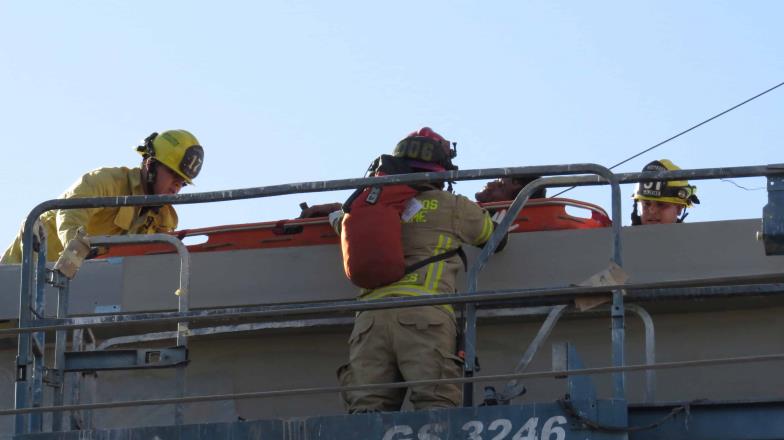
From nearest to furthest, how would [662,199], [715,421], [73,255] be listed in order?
[715,421]
[73,255]
[662,199]

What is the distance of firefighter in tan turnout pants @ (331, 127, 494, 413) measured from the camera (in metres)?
6.70

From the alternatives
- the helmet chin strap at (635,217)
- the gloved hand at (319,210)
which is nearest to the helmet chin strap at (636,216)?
the helmet chin strap at (635,217)

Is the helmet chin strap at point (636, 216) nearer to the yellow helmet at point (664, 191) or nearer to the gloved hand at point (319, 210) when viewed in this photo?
the yellow helmet at point (664, 191)

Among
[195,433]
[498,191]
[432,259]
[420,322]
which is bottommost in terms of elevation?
[195,433]

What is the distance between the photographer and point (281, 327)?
761cm

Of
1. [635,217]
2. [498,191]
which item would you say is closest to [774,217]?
[498,191]

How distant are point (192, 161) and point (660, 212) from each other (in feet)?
9.34

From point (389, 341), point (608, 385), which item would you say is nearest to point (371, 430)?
point (389, 341)

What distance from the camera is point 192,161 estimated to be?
29.8 feet

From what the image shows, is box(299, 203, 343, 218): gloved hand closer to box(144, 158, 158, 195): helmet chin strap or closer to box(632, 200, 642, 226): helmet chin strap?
box(144, 158, 158, 195): helmet chin strap

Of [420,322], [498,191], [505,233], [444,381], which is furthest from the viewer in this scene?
[498,191]

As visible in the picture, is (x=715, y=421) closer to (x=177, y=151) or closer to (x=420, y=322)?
(x=420, y=322)

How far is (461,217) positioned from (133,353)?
5.44ft

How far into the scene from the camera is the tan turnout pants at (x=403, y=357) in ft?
21.9
